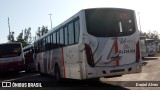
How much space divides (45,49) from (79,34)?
28.8 feet

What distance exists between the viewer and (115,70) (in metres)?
12.0

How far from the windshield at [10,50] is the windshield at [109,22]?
1409cm

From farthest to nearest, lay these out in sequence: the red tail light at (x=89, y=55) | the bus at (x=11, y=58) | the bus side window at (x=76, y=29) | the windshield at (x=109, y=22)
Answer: the bus at (x=11, y=58), the bus side window at (x=76, y=29), the windshield at (x=109, y=22), the red tail light at (x=89, y=55)

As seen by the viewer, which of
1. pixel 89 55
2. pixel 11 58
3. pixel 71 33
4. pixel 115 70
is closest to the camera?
pixel 89 55

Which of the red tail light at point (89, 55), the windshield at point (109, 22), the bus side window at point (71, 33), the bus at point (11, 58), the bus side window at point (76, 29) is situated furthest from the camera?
the bus at point (11, 58)

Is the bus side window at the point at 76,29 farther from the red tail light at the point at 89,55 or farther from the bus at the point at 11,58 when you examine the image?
the bus at the point at 11,58

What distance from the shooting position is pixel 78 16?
1232 cm

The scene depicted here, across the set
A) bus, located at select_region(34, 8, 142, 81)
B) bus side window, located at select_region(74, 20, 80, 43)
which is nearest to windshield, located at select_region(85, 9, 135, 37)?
bus, located at select_region(34, 8, 142, 81)

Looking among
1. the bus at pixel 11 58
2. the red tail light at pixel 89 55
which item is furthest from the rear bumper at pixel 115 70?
the bus at pixel 11 58

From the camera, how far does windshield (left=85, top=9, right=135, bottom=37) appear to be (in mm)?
12023

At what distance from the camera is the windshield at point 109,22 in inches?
473

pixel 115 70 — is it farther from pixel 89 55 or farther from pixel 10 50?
pixel 10 50

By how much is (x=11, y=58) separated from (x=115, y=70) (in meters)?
14.5

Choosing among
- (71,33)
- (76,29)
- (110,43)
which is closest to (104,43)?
(110,43)
